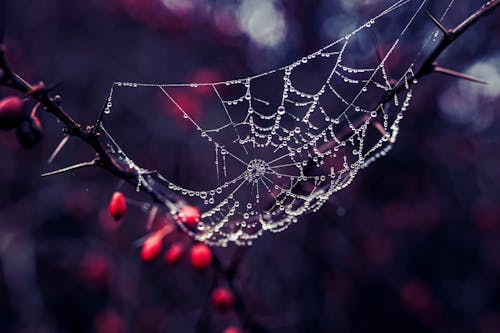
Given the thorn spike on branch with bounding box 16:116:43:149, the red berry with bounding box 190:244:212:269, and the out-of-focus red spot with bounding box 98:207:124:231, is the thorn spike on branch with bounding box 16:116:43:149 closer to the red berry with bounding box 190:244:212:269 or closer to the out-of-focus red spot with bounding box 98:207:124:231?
the red berry with bounding box 190:244:212:269

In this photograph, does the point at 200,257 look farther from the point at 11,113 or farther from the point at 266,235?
the point at 266,235

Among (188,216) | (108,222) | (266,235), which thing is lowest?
(188,216)

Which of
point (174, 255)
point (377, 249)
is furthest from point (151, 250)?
point (377, 249)

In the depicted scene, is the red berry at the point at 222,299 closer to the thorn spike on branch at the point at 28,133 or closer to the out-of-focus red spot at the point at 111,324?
the thorn spike on branch at the point at 28,133

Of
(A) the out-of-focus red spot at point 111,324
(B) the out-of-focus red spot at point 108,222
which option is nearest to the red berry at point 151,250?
(B) the out-of-focus red spot at point 108,222

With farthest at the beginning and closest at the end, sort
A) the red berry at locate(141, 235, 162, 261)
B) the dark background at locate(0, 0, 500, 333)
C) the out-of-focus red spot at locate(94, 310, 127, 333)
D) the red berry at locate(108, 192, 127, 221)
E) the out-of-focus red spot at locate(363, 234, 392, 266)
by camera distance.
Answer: the out-of-focus red spot at locate(363, 234, 392, 266) < the dark background at locate(0, 0, 500, 333) < the out-of-focus red spot at locate(94, 310, 127, 333) < the red berry at locate(141, 235, 162, 261) < the red berry at locate(108, 192, 127, 221)

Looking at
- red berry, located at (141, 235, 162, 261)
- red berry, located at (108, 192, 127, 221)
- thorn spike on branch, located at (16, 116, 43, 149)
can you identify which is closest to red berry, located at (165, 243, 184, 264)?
red berry, located at (141, 235, 162, 261)
